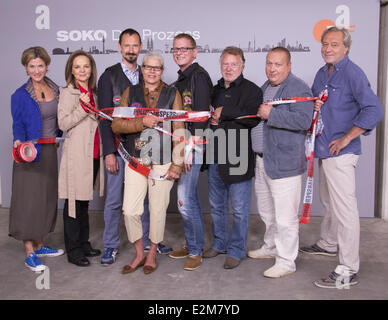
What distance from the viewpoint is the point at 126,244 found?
13.2 feet

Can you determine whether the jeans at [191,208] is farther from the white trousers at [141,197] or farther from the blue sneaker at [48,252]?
the blue sneaker at [48,252]

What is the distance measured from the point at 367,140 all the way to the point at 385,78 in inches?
30.1

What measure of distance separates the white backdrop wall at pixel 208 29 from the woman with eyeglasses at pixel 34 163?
1.80m

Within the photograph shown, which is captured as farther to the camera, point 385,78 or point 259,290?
point 385,78

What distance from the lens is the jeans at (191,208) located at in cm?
328

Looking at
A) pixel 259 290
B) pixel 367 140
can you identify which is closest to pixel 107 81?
pixel 259 290

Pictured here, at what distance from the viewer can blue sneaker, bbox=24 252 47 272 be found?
10.9 feet

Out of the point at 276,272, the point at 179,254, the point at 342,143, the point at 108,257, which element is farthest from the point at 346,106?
the point at 108,257

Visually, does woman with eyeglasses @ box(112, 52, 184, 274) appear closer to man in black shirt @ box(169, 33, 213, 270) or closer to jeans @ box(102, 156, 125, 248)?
man in black shirt @ box(169, 33, 213, 270)

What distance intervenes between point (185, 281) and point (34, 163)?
165cm

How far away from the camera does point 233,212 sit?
Answer: 3406 mm

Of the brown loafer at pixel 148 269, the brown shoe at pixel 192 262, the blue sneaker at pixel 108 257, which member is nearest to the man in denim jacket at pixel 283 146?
the brown shoe at pixel 192 262
